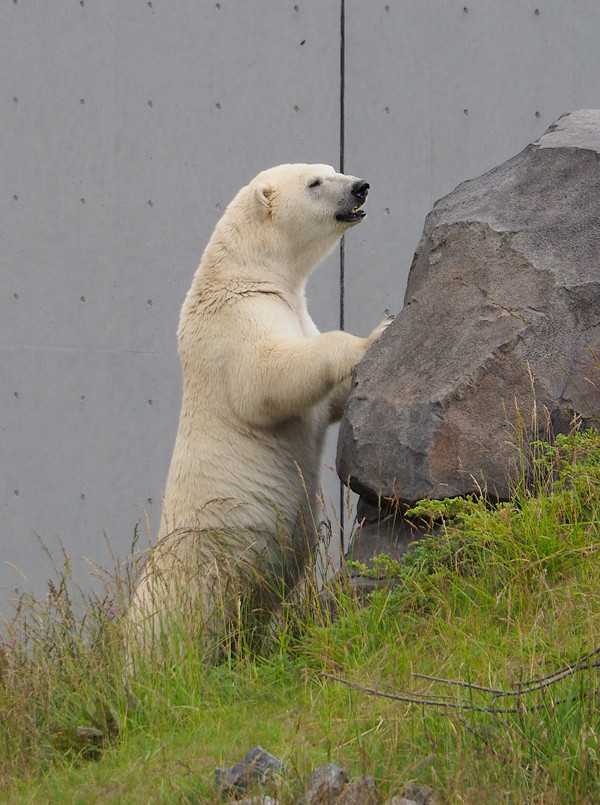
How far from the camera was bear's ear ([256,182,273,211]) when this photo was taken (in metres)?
4.92

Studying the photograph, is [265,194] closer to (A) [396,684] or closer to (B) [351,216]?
(B) [351,216]

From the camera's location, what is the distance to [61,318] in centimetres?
729

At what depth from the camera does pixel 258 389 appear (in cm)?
449

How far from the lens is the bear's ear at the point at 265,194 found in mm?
4922

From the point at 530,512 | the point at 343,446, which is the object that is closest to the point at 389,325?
the point at 343,446

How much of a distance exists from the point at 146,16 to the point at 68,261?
1674 millimetres

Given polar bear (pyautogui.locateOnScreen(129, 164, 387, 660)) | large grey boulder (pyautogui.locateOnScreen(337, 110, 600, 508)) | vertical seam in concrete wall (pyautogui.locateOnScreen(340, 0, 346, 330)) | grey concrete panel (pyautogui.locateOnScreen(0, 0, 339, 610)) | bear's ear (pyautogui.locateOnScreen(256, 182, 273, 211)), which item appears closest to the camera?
large grey boulder (pyautogui.locateOnScreen(337, 110, 600, 508))

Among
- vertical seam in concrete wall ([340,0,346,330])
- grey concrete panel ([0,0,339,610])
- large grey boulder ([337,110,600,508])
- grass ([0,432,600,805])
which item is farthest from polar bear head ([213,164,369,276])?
vertical seam in concrete wall ([340,0,346,330])

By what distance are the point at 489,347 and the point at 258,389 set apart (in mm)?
923

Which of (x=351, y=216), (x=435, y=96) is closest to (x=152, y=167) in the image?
(x=435, y=96)

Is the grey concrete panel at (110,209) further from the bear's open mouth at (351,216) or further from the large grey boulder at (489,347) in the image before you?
the large grey boulder at (489,347)

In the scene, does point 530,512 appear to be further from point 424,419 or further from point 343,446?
point 343,446

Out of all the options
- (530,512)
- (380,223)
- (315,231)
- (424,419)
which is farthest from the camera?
(380,223)

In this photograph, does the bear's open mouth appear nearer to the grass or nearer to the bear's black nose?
the bear's black nose
